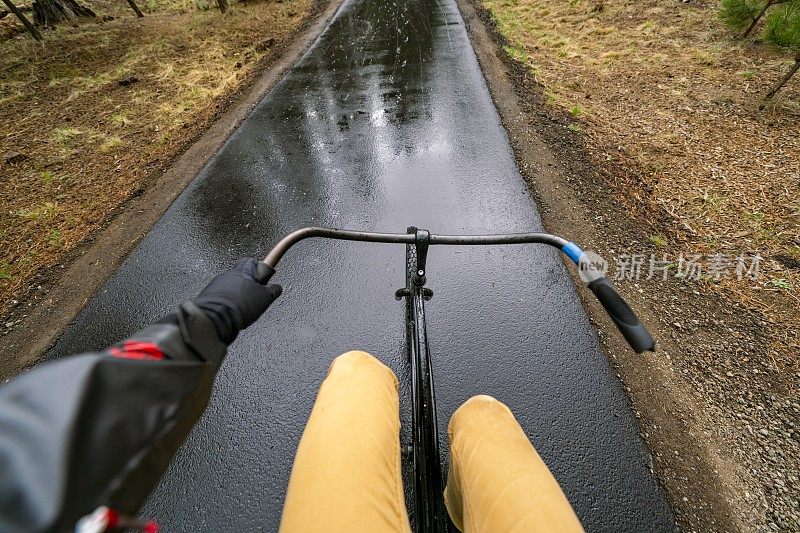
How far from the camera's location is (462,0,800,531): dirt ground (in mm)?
2436

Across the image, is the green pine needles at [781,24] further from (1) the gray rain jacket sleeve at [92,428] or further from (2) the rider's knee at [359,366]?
(1) the gray rain jacket sleeve at [92,428]

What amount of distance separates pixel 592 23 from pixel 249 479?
1171 centimetres

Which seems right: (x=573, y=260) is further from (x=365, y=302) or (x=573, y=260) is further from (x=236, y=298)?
(x=365, y=302)

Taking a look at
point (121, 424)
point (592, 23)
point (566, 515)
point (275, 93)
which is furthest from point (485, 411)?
point (592, 23)

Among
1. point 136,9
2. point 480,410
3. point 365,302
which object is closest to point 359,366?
point 480,410

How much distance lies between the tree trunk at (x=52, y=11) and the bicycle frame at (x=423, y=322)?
18207 millimetres

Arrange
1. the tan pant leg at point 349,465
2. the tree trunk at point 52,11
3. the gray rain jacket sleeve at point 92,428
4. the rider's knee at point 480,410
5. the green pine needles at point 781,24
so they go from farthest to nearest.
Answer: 1. the tree trunk at point 52,11
2. the green pine needles at point 781,24
3. the rider's knee at point 480,410
4. the tan pant leg at point 349,465
5. the gray rain jacket sleeve at point 92,428

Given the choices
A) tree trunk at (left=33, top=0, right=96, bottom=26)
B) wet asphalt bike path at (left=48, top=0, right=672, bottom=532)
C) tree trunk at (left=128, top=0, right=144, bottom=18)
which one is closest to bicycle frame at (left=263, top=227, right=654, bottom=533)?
wet asphalt bike path at (left=48, top=0, right=672, bottom=532)

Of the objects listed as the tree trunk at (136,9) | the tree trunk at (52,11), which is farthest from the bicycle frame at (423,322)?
the tree trunk at (52,11)

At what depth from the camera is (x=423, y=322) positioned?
213 centimetres

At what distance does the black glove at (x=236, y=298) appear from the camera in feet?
3.94

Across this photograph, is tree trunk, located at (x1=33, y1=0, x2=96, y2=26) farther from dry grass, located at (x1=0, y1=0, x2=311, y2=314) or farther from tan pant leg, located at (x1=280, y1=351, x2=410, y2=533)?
tan pant leg, located at (x1=280, y1=351, x2=410, y2=533)

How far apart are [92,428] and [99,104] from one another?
9621 millimetres

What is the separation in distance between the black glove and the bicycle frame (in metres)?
0.06
